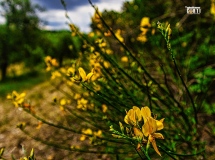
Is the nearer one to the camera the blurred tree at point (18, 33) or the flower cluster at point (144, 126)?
the flower cluster at point (144, 126)

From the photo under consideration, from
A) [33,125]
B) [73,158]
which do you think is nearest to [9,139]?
[33,125]

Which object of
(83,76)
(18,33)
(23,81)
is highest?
(18,33)

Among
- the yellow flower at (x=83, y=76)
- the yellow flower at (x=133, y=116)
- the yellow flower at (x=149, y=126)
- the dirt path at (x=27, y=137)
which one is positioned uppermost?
the dirt path at (x=27, y=137)

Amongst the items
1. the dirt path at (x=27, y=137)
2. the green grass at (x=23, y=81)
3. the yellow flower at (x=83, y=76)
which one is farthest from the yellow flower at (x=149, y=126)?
the green grass at (x=23, y=81)

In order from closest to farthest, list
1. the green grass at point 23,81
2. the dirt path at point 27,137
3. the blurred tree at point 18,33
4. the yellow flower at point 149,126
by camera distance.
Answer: the yellow flower at point 149,126 → the dirt path at point 27,137 → the green grass at point 23,81 → the blurred tree at point 18,33

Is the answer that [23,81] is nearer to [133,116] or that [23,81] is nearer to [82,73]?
[82,73]

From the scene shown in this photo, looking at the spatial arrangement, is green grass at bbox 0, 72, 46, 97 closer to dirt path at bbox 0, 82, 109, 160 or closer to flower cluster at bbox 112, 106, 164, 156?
dirt path at bbox 0, 82, 109, 160

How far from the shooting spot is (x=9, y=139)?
4980 millimetres

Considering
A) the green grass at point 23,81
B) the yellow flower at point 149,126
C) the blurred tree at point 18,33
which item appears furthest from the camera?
the blurred tree at point 18,33

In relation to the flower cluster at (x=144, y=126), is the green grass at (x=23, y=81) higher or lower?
higher

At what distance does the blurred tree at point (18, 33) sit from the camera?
13328 millimetres

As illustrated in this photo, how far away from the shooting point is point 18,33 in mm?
13633

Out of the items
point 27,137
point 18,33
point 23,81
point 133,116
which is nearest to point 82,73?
point 133,116

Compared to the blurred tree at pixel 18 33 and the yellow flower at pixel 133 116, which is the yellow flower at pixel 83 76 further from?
the blurred tree at pixel 18 33
